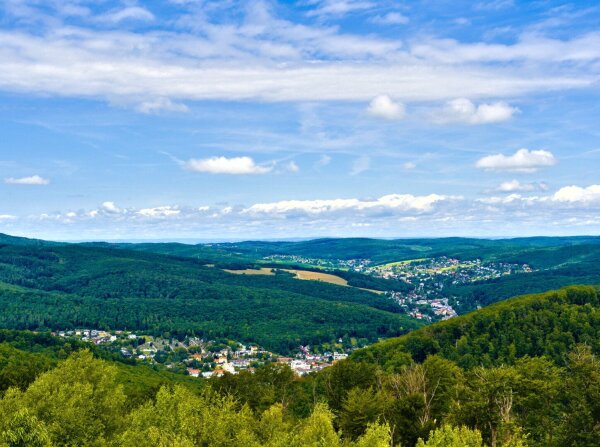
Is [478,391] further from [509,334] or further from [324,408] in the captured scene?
[509,334]

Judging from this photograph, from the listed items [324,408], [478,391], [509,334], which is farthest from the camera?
[509,334]

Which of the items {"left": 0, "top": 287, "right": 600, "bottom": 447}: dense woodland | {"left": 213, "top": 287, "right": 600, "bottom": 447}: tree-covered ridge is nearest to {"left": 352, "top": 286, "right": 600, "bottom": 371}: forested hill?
{"left": 213, "top": 287, "right": 600, "bottom": 447}: tree-covered ridge

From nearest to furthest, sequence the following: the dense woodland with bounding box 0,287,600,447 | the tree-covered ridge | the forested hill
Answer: the dense woodland with bounding box 0,287,600,447
the tree-covered ridge
the forested hill

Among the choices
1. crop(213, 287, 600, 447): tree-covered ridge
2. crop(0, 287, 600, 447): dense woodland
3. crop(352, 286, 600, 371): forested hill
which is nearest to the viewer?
crop(0, 287, 600, 447): dense woodland

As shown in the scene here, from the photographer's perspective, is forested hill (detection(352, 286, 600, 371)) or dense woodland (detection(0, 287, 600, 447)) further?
forested hill (detection(352, 286, 600, 371))

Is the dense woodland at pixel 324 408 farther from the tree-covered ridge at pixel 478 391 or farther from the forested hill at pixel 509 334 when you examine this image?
the forested hill at pixel 509 334

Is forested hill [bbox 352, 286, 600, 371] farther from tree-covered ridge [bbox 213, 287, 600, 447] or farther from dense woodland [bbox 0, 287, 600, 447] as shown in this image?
dense woodland [bbox 0, 287, 600, 447]

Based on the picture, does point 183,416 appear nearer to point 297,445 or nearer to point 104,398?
point 297,445

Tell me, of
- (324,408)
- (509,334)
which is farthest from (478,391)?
(509,334)
